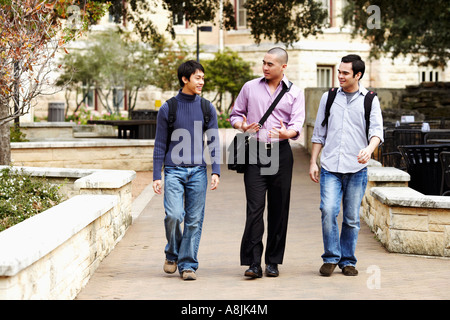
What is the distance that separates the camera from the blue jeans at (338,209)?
7176 mm

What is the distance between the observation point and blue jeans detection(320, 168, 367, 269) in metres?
7.18

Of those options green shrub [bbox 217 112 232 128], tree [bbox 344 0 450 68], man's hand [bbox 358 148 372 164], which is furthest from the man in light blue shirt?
green shrub [bbox 217 112 232 128]

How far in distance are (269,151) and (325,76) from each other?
3342 centimetres

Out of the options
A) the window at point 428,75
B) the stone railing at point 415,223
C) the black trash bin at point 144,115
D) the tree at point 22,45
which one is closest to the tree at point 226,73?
the window at point 428,75

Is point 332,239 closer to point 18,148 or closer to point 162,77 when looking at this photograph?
point 18,148

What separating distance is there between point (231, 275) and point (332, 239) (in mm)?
925

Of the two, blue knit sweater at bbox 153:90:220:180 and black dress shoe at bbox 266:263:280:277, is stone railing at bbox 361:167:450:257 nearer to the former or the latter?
black dress shoe at bbox 266:263:280:277

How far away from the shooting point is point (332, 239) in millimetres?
7199

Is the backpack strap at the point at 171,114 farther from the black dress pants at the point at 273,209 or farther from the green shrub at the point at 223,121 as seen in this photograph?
the green shrub at the point at 223,121

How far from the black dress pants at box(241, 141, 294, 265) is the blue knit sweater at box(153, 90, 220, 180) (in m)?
0.38

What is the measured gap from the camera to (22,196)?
959 cm

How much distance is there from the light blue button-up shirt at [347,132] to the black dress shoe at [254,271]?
1.05 m
